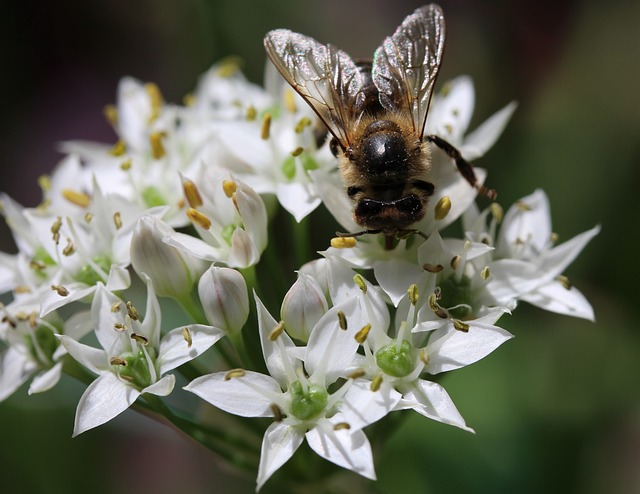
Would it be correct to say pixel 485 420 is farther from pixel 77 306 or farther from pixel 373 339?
pixel 77 306

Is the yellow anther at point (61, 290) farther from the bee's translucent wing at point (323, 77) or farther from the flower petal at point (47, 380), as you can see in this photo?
the bee's translucent wing at point (323, 77)

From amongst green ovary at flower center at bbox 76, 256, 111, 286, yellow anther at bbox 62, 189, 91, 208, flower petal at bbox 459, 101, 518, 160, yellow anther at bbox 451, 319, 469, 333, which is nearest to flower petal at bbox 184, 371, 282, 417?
yellow anther at bbox 451, 319, 469, 333

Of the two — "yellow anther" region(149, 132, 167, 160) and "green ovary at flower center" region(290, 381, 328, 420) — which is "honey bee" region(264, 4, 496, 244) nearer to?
"green ovary at flower center" region(290, 381, 328, 420)

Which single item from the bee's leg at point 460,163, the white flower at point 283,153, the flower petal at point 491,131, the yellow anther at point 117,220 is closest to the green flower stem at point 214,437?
the yellow anther at point 117,220

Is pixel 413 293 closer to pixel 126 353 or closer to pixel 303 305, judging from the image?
pixel 303 305

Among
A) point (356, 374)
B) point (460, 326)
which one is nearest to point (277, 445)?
point (356, 374)

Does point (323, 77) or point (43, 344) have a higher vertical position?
point (323, 77)

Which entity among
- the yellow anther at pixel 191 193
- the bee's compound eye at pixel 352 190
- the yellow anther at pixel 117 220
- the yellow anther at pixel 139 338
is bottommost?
the yellow anther at pixel 139 338
